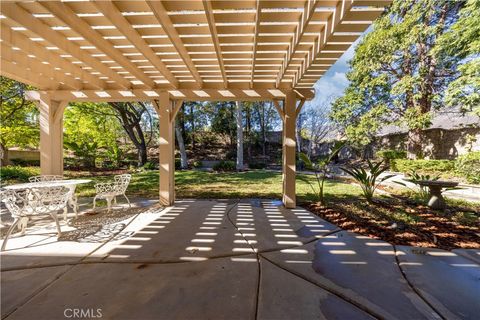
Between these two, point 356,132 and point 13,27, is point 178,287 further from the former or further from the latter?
point 356,132

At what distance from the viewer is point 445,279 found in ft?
8.14

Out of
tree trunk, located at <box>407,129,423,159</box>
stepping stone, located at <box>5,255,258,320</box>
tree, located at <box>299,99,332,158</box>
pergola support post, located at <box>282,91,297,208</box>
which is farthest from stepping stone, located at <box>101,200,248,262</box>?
tree, located at <box>299,99,332,158</box>

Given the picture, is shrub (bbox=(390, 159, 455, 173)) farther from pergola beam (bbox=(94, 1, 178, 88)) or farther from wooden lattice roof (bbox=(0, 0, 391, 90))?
pergola beam (bbox=(94, 1, 178, 88))

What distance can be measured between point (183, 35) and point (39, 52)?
107 inches

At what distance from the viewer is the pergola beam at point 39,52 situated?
3.35 m

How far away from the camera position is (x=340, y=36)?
127 inches

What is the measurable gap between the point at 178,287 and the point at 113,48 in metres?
→ 4.03

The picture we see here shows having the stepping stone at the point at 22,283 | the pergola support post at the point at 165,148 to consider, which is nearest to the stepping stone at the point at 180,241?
the stepping stone at the point at 22,283

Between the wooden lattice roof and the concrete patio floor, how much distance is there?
3125 millimetres

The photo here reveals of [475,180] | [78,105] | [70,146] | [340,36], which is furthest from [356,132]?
[70,146]

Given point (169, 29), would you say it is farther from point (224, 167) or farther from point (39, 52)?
point (224, 167)

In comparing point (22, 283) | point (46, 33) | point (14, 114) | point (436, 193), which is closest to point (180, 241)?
point (22, 283)

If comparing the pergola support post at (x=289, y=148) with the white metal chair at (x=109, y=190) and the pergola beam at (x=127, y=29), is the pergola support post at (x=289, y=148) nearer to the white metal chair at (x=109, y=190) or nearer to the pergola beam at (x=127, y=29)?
the pergola beam at (x=127, y=29)

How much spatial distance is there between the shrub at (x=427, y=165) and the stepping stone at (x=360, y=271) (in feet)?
33.1
